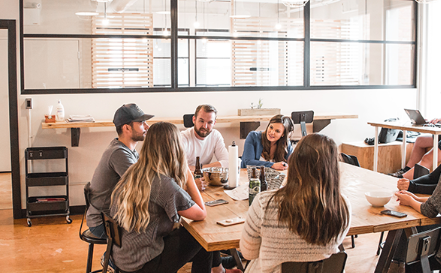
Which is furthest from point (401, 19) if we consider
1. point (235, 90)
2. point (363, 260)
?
point (363, 260)

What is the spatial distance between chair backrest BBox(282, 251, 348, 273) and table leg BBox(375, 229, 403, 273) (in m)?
0.70

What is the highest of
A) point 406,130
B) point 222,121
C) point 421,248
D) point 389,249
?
point 222,121

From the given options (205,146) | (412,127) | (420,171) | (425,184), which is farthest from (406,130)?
(205,146)

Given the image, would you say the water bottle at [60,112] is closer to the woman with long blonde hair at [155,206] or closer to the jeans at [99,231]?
the jeans at [99,231]

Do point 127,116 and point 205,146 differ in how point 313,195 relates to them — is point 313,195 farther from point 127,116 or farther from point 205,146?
point 205,146

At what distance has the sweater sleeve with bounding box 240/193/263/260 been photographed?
172 centimetres

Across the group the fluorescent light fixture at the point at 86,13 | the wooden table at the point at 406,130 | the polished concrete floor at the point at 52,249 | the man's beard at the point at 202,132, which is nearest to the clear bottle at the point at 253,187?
the polished concrete floor at the point at 52,249

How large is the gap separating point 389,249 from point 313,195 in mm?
1017

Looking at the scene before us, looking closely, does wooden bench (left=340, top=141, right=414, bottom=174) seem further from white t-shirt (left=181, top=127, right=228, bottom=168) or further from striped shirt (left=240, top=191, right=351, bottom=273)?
striped shirt (left=240, top=191, right=351, bottom=273)

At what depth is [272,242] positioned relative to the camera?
1725mm

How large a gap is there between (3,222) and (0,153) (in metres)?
2.92

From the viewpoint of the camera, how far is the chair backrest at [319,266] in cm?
173

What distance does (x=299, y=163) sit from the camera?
5.57ft

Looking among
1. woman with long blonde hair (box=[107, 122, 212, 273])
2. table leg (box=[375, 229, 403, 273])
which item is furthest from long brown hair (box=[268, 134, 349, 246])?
table leg (box=[375, 229, 403, 273])
